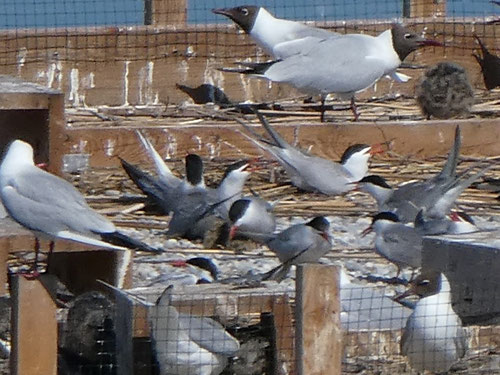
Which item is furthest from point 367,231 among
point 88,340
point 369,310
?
point 88,340

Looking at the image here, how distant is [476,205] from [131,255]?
271cm

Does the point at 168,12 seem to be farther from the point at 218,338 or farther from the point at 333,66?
the point at 218,338

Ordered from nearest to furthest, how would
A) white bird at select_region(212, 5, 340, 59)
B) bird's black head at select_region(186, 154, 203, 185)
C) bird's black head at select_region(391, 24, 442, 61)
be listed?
bird's black head at select_region(186, 154, 203, 185), bird's black head at select_region(391, 24, 442, 61), white bird at select_region(212, 5, 340, 59)

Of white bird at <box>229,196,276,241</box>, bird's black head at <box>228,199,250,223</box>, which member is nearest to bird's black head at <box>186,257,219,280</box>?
white bird at <box>229,196,276,241</box>

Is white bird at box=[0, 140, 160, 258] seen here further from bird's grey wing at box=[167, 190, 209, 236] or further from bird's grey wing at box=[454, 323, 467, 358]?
bird's grey wing at box=[167, 190, 209, 236]

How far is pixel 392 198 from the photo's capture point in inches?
306

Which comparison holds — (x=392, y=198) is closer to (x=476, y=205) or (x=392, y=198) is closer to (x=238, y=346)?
(x=476, y=205)

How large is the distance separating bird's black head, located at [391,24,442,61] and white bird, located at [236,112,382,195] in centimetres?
151

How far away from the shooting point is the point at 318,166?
27.1ft

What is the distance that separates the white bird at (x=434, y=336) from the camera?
5.20 meters

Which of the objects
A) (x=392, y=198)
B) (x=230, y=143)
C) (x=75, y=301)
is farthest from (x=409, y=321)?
(x=230, y=143)

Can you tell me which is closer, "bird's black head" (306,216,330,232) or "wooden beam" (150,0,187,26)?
"bird's black head" (306,216,330,232)

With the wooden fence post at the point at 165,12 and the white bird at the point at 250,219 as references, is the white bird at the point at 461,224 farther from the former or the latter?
the wooden fence post at the point at 165,12

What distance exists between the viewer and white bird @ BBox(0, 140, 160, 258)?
17.3 ft
